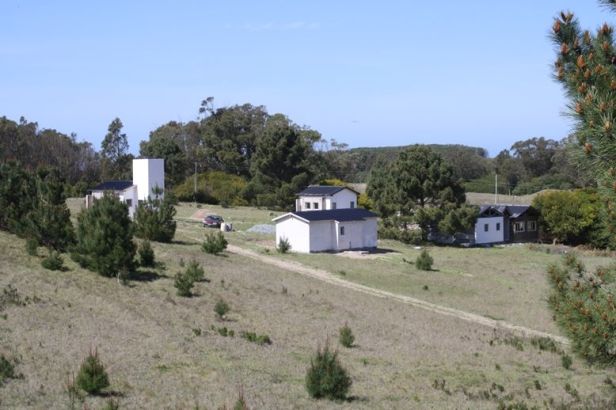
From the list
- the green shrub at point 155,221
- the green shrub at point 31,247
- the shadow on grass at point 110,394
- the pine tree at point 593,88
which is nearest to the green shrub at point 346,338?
the shadow on grass at point 110,394

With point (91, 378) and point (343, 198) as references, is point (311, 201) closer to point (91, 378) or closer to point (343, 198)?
point (343, 198)

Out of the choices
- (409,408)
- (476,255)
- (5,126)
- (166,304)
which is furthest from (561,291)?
(5,126)

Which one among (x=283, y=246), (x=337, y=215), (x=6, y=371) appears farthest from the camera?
(x=337, y=215)

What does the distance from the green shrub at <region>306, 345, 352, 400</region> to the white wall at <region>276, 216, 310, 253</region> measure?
30066 mm

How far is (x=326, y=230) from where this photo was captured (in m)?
47.3

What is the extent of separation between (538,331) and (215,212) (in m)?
42.0

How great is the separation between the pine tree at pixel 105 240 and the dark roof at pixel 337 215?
675 inches

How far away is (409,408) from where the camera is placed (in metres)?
15.8

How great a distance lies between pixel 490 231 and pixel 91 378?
4798 centimetres

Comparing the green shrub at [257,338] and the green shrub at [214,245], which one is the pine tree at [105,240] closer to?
the green shrub at [214,245]

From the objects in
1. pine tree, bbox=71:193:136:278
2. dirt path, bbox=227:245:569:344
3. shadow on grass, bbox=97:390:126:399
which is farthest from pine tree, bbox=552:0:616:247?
pine tree, bbox=71:193:136:278

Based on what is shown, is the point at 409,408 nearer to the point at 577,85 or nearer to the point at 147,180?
the point at 577,85

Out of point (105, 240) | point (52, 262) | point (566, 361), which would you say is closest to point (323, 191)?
point (105, 240)

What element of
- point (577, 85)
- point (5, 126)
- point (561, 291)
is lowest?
point (561, 291)
